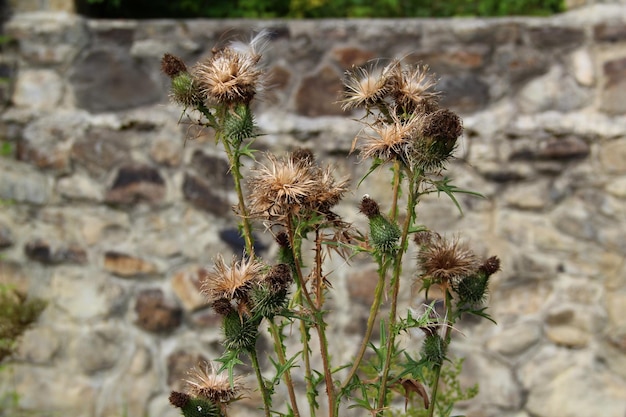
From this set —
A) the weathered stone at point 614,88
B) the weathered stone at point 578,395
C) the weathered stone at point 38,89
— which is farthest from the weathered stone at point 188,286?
the weathered stone at point 614,88

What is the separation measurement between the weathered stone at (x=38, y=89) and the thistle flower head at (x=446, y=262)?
253 cm

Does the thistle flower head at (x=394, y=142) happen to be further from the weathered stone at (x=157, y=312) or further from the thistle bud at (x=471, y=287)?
the weathered stone at (x=157, y=312)

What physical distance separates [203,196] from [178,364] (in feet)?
2.49

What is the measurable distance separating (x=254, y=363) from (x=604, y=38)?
245 centimetres

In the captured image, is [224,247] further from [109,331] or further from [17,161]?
[17,161]

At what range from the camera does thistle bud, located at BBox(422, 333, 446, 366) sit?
1277 millimetres

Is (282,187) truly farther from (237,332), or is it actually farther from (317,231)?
(237,332)

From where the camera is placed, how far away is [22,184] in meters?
3.44

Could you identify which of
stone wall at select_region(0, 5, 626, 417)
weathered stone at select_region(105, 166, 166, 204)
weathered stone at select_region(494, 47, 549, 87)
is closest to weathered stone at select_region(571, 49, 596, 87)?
stone wall at select_region(0, 5, 626, 417)

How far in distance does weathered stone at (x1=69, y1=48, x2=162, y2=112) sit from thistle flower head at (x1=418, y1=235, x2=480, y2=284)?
2223mm

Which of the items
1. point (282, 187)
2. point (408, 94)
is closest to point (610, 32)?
point (408, 94)

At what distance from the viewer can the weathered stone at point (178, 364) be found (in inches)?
131

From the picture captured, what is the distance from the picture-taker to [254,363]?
1.21 metres

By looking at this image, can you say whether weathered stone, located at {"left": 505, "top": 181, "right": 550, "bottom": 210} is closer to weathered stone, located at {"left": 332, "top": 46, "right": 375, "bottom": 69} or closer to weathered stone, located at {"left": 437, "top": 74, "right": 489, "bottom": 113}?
weathered stone, located at {"left": 437, "top": 74, "right": 489, "bottom": 113}
